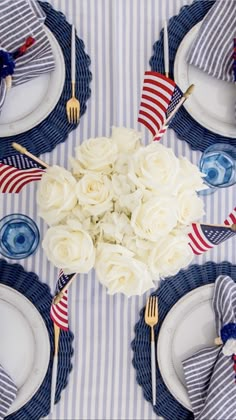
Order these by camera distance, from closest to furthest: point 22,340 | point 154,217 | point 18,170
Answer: point 154,217
point 18,170
point 22,340

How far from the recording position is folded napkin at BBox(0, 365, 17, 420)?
3.37ft

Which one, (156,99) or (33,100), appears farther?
(33,100)

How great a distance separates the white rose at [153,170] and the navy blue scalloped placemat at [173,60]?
0.30 metres

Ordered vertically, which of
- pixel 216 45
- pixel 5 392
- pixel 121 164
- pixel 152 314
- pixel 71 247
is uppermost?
pixel 216 45

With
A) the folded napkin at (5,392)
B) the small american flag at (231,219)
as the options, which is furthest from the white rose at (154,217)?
the folded napkin at (5,392)

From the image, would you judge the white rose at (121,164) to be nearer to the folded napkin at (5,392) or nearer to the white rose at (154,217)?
the white rose at (154,217)

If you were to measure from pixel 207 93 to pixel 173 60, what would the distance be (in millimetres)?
96

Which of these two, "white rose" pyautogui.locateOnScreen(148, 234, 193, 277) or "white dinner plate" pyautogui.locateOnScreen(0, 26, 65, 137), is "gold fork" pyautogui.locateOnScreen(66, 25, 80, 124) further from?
"white rose" pyautogui.locateOnScreen(148, 234, 193, 277)

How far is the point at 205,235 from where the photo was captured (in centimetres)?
97

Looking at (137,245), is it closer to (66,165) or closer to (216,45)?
(66,165)

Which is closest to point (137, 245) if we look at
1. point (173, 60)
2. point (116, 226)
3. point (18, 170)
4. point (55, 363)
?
point (116, 226)

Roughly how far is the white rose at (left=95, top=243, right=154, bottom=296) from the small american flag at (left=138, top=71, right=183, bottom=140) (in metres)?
0.22

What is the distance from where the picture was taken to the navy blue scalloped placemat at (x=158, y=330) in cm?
107

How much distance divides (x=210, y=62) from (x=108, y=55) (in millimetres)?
207
